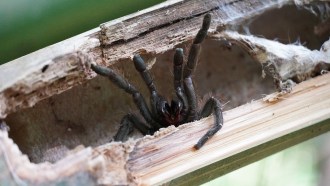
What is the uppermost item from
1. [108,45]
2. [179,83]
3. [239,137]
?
[108,45]

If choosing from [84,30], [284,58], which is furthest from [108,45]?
[284,58]

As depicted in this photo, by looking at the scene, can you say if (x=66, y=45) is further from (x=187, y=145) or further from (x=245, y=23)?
(x=245, y=23)

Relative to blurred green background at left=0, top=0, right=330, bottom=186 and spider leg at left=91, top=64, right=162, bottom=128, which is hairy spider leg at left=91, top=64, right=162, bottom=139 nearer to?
spider leg at left=91, top=64, right=162, bottom=128

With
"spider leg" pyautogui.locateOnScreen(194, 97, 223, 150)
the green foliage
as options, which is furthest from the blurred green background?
"spider leg" pyautogui.locateOnScreen(194, 97, 223, 150)

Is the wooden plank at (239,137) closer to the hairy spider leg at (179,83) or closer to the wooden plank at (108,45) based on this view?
the hairy spider leg at (179,83)

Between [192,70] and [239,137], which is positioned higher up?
[192,70]

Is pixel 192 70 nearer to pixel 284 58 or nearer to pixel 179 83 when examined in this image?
pixel 179 83
